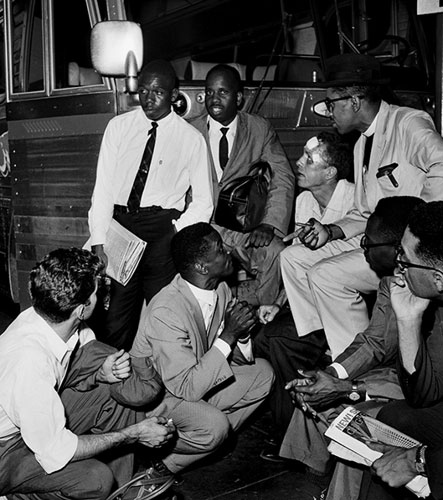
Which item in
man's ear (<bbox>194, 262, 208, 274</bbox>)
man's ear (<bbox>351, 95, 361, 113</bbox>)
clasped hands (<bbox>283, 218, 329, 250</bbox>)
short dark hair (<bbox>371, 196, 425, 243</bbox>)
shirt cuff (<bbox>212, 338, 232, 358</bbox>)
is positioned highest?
man's ear (<bbox>351, 95, 361, 113</bbox>)

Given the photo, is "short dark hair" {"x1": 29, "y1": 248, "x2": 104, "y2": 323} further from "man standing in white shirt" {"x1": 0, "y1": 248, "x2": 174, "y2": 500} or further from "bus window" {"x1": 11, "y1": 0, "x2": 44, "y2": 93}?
"bus window" {"x1": 11, "y1": 0, "x2": 44, "y2": 93}

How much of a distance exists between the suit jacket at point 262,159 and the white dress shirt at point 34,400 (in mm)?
2019

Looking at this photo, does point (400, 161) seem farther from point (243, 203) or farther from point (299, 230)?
point (243, 203)

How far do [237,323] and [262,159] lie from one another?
1.57 meters

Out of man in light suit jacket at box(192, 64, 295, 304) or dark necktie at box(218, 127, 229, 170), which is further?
dark necktie at box(218, 127, 229, 170)

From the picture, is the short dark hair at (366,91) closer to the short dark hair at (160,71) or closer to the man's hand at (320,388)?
the short dark hair at (160,71)

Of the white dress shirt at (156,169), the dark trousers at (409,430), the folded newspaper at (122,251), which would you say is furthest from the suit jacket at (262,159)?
the dark trousers at (409,430)

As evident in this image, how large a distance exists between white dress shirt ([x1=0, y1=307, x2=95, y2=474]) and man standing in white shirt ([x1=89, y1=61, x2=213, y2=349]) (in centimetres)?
156

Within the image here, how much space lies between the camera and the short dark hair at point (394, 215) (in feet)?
12.1

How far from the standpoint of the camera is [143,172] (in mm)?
4730

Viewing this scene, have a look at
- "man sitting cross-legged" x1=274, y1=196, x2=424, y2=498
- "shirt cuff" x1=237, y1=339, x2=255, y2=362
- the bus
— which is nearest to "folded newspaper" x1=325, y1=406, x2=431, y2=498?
"man sitting cross-legged" x1=274, y1=196, x2=424, y2=498

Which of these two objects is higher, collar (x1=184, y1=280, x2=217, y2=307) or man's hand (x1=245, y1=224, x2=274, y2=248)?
man's hand (x1=245, y1=224, x2=274, y2=248)

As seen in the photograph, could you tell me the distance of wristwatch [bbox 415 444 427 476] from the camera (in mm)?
2807

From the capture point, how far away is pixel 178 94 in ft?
16.1
